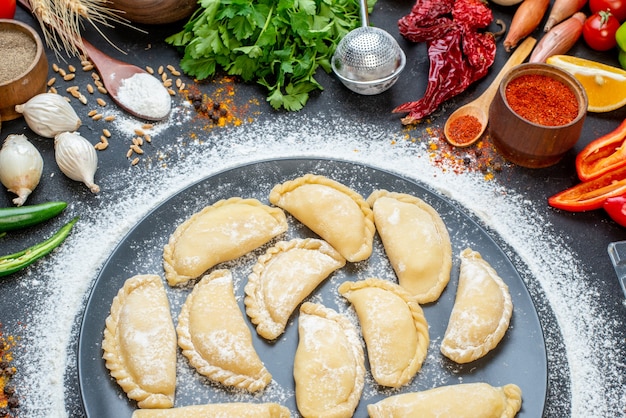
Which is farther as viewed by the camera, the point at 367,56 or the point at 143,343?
the point at 367,56

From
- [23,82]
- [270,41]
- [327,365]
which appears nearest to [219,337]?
[327,365]

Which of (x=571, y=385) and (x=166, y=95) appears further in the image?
(x=166, y=95)

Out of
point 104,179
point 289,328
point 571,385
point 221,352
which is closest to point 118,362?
point 221,352

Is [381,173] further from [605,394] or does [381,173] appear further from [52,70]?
[52,70]

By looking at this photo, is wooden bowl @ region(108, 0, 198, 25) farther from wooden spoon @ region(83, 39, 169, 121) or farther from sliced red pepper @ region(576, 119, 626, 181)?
sliced red pepper @ region(576, 119, 626, 181)

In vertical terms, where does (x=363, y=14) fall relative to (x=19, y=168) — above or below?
above

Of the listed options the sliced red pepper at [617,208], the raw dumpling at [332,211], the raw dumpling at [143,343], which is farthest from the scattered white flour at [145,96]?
the sliced red pepper at [617,208]

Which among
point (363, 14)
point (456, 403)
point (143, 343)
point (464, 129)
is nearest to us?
point (456, 403)

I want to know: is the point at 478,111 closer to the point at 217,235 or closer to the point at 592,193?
the point at 592,193
